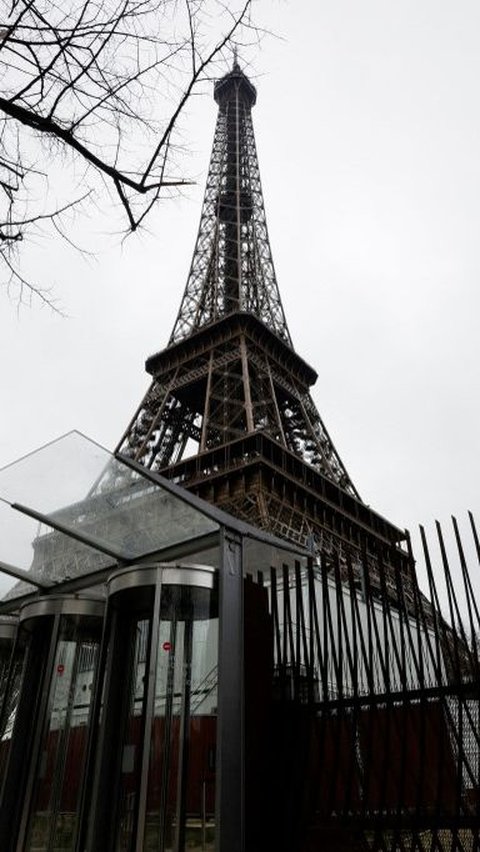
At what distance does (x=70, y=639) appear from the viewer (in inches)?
281

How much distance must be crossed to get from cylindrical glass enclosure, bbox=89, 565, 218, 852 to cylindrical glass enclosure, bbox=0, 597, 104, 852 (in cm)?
47

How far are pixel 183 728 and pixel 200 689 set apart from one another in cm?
35

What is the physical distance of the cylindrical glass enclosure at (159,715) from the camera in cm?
528

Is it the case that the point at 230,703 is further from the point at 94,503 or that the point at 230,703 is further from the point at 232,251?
the point at 232,251

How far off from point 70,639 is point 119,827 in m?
2.06

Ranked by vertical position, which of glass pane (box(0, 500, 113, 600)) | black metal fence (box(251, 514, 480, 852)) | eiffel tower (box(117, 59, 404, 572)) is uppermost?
eiffel tower (box(117, 59, 404, 572))

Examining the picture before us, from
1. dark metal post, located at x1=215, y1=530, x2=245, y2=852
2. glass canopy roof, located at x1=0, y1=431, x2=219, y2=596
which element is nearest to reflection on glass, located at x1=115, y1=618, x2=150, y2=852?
dark metal post, located at x1=215, y1=530, x2=245, y2=852

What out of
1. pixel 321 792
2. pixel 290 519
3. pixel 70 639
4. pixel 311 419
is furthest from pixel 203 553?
pixel 311 419

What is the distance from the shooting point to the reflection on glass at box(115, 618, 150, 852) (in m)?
5.48

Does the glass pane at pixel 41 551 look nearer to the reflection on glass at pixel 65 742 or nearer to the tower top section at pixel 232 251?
the reflection on glass at pixel 65 742

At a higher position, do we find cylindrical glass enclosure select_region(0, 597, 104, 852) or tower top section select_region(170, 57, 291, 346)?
tower top section select_region(170, 57, 291, 346)

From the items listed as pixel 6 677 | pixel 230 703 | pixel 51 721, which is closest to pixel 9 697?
pixel 6 677

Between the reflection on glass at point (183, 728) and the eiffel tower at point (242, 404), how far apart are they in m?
16.0

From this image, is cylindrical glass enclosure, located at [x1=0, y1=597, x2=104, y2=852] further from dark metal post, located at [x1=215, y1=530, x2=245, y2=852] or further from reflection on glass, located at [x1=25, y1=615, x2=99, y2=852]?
dark metal post, located at [x1=215, y1=530, x2=245, y2=852]
